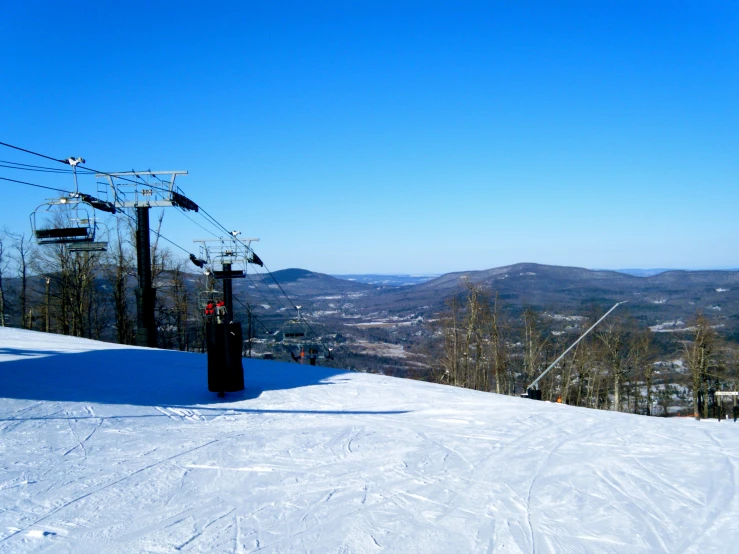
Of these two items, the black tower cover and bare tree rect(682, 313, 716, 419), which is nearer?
the black tower cover

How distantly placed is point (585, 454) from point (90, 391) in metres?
9.23

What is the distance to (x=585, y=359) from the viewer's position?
36.5 metres

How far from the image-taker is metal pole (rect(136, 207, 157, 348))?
60.5 feet

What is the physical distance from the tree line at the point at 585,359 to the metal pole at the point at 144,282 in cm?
2047

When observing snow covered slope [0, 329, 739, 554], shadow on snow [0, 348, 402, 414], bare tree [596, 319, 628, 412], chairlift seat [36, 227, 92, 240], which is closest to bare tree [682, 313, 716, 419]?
bare tree [596, 319, 628, 412]

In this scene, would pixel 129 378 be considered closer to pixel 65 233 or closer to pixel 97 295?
pixel 65 233

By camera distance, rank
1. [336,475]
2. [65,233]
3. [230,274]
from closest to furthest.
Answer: [336,475]
[65,233]
[230,274]

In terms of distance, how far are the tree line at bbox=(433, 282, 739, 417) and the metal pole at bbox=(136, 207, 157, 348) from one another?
67.2ft

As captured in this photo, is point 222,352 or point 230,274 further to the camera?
point 230,274

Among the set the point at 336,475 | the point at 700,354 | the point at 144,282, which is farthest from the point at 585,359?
the point at 336,475

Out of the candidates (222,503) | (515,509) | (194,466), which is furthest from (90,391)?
(515,509)

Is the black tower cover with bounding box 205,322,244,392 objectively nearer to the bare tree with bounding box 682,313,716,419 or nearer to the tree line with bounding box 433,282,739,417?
the tree line with bounding box 433,282,739,417

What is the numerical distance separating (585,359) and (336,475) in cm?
3396

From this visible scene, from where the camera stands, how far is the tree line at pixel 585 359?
3441cm
